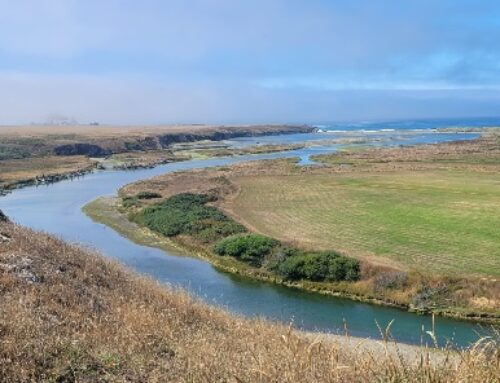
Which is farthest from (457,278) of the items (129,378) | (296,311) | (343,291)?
(129,378)

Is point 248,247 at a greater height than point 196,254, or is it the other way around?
point 248,247

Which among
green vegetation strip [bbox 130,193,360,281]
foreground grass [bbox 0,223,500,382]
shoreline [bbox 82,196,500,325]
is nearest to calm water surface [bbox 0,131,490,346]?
shoreline [bbox 82,196,500,325]

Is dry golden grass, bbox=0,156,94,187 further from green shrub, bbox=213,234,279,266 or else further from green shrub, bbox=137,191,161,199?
green shrub, bbox=213,234,279,266

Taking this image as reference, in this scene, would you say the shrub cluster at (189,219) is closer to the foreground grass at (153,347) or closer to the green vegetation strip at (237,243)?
the green vegetation strip at (237,243)

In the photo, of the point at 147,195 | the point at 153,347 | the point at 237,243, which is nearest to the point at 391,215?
the point at 237,243

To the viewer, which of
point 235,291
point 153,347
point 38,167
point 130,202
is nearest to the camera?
point 153,347

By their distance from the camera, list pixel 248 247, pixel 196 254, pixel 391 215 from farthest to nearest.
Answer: pixel 391 215
pixel 196 254
pixel 248 247

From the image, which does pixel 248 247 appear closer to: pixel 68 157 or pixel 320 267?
pixel 320 267

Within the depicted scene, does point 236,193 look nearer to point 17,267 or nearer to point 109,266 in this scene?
point 109,266
